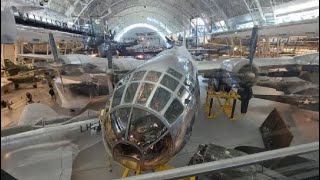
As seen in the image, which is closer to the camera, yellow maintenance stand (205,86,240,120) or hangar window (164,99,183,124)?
hangar window (164,99,183,124)

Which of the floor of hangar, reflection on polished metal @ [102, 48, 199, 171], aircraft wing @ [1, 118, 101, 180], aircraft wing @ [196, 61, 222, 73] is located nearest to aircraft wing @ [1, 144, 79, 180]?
aircraft wing @ [1, 118, 101, 180]

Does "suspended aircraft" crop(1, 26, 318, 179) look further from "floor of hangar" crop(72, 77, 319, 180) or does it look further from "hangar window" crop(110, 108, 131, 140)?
"floor of hangar" crop(72, 77, 319, 180)

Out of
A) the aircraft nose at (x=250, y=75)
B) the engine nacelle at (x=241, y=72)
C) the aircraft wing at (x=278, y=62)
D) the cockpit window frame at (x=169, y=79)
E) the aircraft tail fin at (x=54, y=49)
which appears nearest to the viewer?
the aircraft wing at (x=278, y=62)

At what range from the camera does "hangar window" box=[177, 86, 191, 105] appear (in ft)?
12.4

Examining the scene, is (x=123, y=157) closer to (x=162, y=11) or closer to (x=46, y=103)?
(x=46, y=103)

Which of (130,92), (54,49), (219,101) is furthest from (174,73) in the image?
(219,101)

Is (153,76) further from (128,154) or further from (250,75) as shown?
(250,75)

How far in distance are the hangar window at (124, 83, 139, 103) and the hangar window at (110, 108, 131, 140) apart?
14 cm

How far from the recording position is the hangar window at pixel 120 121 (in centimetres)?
338

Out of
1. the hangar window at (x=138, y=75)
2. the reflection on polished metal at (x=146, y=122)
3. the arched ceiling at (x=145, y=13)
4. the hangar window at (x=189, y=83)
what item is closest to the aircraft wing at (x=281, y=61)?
the hangar window at (x=189, y=83)

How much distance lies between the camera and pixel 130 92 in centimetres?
356

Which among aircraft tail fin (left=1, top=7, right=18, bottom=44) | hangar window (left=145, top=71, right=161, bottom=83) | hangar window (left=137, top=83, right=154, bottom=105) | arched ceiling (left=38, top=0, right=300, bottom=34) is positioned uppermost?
arched ceiling (left=38, top=0, right=300, bottom=34)

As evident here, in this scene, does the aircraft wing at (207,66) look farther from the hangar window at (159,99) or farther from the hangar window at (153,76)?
the hangar window at (159,99)

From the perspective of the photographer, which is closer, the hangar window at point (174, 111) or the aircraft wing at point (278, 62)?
the aircraft wing at point (278, 62)
